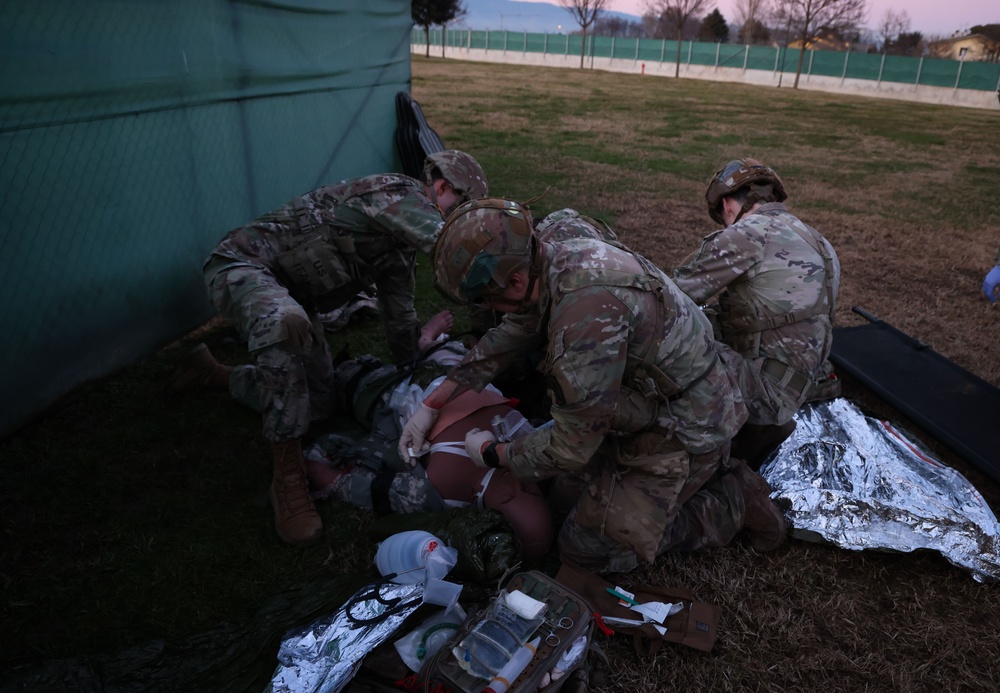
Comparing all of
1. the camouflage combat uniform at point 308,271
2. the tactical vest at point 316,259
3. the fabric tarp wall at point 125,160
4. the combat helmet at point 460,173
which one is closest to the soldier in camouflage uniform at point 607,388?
the camouflage combat uniform at point 308,271

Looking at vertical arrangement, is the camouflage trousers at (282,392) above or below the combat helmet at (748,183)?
below

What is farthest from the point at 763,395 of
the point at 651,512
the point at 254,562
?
the point at 254,562

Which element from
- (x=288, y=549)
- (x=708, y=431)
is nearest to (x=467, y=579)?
(x=288, y=549)

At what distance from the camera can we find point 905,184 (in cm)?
1094

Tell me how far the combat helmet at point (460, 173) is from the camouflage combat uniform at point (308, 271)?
152mm

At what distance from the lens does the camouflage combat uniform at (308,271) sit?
312cm

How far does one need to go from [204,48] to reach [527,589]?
4173 mm

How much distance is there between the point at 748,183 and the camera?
11.9ft

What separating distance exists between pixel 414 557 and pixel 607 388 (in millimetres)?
988

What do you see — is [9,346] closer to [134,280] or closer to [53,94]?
[134,280]

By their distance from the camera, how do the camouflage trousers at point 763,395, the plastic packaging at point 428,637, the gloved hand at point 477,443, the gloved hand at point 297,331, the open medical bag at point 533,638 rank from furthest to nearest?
the camouflage trousers at point 763,395
the gloved hand at point 297,331
the gloved hand at point 477,443
the plastic packaging at point 428,637
the open medical bag at point 533,638

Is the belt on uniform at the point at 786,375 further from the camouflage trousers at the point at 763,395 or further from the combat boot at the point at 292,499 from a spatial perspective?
the combat boot at the point at 292,499

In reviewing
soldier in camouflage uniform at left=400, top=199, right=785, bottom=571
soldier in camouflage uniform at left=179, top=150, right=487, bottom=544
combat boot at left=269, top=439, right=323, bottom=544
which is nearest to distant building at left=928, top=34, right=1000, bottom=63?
soldier in camouflage uniform at left=179, top=150, right=487, bottom=544

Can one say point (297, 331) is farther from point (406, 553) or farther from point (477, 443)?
point (406, 553)
